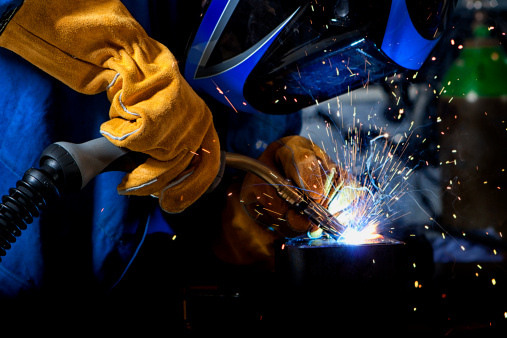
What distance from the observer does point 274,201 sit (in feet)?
3.08

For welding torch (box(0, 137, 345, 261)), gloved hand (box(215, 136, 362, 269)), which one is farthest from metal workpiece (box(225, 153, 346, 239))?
welding torch (box(0, 137, 345, 261))

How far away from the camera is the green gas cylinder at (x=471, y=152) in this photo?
4.38 feet

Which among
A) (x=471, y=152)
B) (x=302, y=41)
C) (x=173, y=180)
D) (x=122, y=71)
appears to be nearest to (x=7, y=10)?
(x=122, y=71)

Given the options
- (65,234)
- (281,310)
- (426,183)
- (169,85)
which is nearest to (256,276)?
(281,310)

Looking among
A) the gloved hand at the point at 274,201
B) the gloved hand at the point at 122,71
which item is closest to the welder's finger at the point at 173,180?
the gloved hand at the point at 122,71

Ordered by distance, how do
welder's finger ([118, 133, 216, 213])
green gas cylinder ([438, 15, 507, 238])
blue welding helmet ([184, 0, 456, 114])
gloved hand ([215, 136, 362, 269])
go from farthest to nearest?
green gas cylinder ([438, 15, 507, 238]) < gloved hand ([215, 136, 362, 269]) < blue welding helmet ([184, 0, 456, 114]) < welder's finger ([118, 133, 216, 213])

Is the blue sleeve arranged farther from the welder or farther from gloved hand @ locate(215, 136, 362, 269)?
gloved hand @ locate(215, 136, 362, 269)

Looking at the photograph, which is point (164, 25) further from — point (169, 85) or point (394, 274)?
point (394, 274)

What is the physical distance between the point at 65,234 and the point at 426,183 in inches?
43.8

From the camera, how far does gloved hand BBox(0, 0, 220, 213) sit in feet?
1.91

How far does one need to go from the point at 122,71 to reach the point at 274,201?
1.59 feet

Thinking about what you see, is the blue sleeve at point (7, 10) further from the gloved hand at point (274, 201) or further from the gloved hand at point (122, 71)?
the gloved hand at point (274, 201)

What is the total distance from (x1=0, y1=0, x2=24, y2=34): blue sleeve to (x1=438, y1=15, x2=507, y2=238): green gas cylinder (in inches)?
49.2

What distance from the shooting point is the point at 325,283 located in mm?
737
